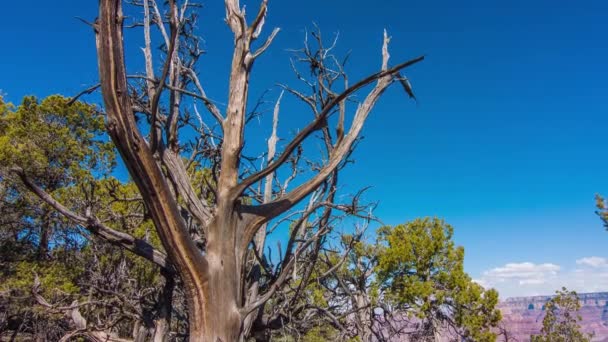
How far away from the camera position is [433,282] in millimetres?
20250

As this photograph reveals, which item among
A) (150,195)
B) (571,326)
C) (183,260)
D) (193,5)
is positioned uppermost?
(193,5)

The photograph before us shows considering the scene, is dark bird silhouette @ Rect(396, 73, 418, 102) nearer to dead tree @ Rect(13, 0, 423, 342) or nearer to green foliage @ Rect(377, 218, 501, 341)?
dead tree @ Rect(13, 0, 423, 342)

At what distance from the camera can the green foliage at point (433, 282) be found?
1944 cm

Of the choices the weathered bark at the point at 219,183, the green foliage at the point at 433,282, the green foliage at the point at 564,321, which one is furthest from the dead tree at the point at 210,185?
the green foliage at the point at 564,321

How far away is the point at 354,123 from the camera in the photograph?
9.18 feet

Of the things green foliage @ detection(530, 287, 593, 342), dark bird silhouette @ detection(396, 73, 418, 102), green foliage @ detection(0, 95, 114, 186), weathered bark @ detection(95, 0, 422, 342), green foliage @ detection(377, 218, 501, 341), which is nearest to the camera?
weathered bark @ detection(95, 0, 422, 342)

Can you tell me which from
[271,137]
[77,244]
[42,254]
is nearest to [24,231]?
[42,254]

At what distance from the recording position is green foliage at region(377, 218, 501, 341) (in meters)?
19.4

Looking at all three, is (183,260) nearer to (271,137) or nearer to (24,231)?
(271,137)

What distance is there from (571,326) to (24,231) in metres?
34.0

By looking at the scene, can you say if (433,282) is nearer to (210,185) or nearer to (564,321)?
(564,321)

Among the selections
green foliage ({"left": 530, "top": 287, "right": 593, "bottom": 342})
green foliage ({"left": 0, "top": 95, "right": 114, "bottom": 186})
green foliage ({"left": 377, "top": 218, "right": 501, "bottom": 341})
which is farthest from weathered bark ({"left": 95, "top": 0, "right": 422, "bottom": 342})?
green foliage ({"left": 530, "top": 287, "right": 593, "bottom": 342})

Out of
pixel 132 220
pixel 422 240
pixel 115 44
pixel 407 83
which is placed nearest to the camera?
pixel 115 44

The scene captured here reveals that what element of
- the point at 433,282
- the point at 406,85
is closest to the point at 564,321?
the point at 433,282
